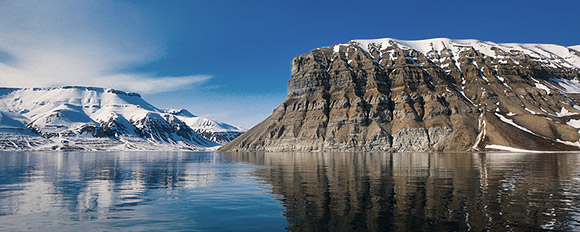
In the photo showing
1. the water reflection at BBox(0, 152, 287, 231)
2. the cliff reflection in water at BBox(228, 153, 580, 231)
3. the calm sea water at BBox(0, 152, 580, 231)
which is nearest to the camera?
the cliff reflection in water at BBox(228, 153, 580, 231)

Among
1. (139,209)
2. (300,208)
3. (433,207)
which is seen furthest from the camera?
(139,209)

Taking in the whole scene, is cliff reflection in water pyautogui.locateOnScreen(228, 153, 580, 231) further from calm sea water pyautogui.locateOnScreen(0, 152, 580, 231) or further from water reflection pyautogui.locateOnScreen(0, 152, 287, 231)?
water reflection pyautogui.locateOnScreen(0, 152, 287, 231)

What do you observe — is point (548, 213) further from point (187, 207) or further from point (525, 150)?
point (525, 150)

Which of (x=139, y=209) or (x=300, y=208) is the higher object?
(x=300, y=208)

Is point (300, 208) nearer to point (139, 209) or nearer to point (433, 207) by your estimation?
point (433, 207)

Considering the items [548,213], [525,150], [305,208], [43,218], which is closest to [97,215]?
[43,218]

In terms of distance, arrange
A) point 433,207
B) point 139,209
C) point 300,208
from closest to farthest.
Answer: point 433,207
point 300,208
point 139,209

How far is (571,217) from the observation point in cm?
2166

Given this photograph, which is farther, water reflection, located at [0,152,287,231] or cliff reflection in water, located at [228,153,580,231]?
water reflection, located at [0,152,287,231]

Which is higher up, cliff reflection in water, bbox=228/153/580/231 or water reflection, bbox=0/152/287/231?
cliff reflection in water, bbox=228/153/580/231

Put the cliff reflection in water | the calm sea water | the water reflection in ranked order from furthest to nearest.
A: the water reflection
the calm sea water
the cliff reflection in water

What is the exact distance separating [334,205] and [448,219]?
7995 mm

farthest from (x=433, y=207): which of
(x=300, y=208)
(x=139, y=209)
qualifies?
(x=139, y=209)

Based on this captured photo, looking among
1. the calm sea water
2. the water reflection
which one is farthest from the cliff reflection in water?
the water reflection
